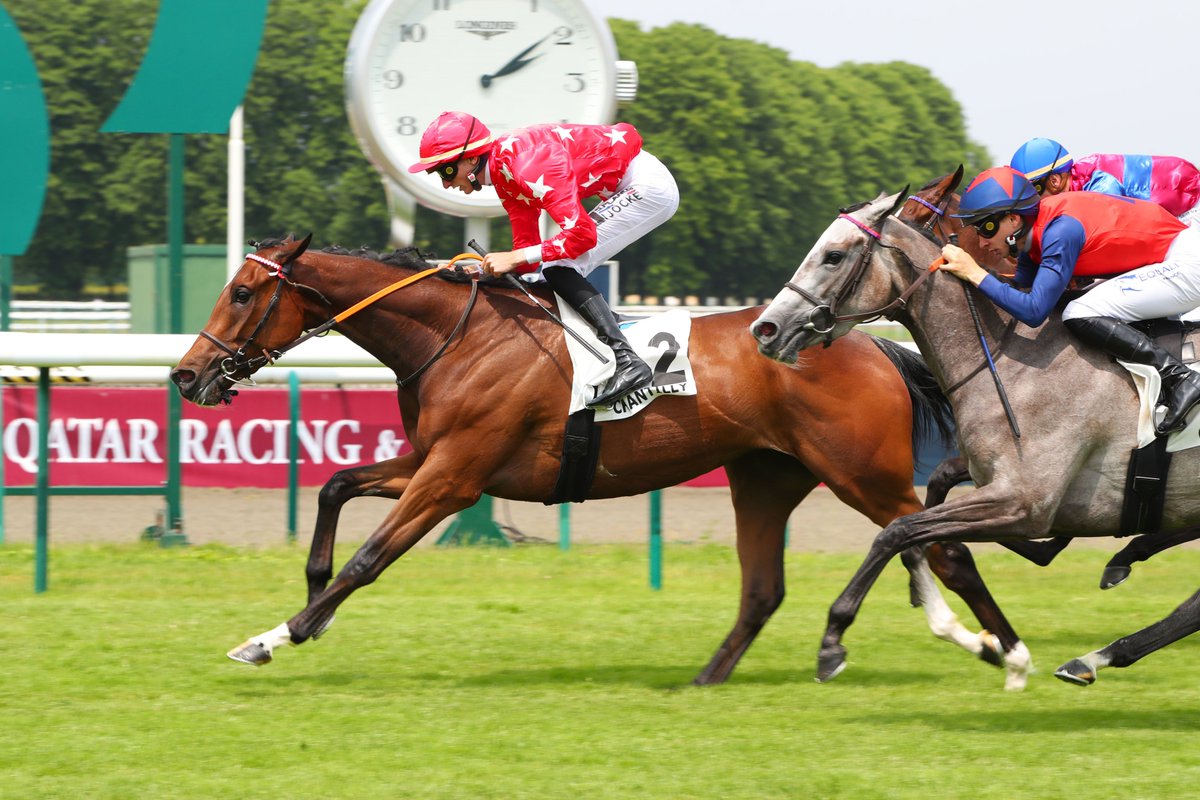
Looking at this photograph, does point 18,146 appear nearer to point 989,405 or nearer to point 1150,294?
point 989,405

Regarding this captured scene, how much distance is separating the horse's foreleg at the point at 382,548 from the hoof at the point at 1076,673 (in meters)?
2.15

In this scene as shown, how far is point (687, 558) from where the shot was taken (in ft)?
29.8

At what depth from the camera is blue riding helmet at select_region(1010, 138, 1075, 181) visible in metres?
5.64

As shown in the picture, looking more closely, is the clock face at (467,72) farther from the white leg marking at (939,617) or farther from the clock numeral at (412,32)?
the white leg marking at (939,617)

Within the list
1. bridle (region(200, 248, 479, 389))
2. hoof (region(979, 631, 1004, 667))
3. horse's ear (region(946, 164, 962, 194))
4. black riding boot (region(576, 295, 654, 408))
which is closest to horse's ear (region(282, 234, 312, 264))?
bridle (region(200, 248, 479, 389))

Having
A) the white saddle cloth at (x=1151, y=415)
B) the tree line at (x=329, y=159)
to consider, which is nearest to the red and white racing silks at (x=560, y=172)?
the white saddle cloth at (x=1151, y=415)

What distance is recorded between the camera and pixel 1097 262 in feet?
16.9

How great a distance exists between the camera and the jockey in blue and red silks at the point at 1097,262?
4992 millimetres

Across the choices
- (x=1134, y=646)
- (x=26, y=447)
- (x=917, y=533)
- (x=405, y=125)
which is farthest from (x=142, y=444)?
(x=1134, y=646)

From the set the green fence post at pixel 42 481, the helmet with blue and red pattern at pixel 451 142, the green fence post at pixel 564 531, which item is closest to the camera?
the helmet with blue and red pattern at pixel 451 142

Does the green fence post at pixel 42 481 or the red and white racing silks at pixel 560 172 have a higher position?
the red and white racing silks at pixel 560 172

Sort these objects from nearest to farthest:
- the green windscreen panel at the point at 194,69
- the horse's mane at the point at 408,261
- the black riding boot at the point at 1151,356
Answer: the black riding boot at the point at 1151,356 → the horse's mane at the point at 408,261 → the green windscreen panel at the point at 194,69

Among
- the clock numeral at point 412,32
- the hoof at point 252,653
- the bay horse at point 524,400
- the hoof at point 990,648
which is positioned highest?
the clock numeral at point 412,32

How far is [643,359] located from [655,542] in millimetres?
2280
